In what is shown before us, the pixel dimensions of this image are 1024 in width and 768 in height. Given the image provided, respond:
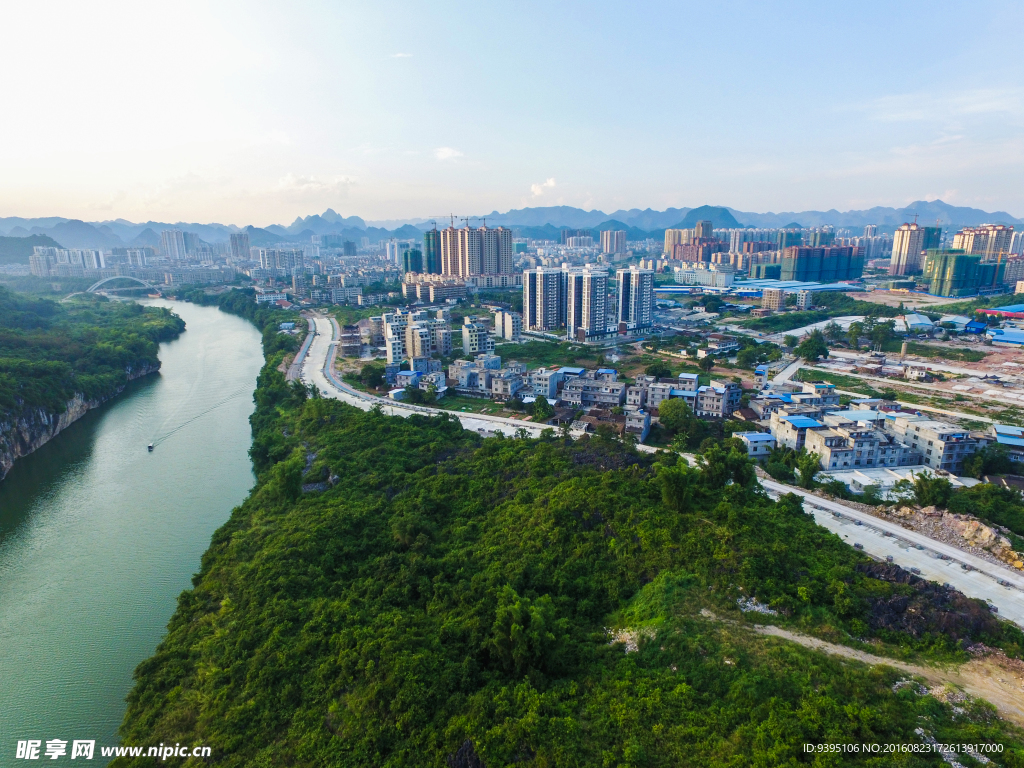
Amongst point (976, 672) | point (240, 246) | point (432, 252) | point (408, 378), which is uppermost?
point (240, 246)

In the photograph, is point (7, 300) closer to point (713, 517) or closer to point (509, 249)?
point (509, 249)

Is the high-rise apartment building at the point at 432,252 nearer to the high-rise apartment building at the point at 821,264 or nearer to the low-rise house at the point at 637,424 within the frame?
the high-rise apartment building at the point at 821,264

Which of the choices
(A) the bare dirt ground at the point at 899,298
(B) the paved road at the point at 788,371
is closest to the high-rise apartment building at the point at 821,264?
(A) the bare dirt ground at the point at 899,298

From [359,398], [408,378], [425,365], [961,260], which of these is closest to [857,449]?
[408,378]

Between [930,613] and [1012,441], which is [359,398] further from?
[1012,441]

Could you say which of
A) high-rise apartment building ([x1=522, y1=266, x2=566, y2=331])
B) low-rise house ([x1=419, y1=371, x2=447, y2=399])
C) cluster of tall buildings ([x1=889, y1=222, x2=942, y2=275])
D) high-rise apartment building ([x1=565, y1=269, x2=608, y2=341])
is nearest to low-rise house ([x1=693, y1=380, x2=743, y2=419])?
low-rise house ([x1=419, y1=371, x2=447, y2=399])

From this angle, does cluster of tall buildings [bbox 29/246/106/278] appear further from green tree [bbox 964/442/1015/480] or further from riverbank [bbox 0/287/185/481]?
green tree [bbox 964/442/1015/480]
